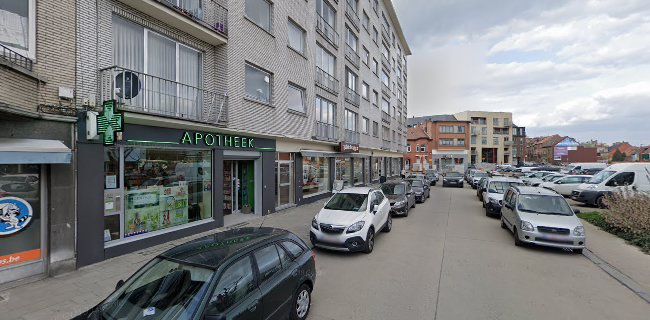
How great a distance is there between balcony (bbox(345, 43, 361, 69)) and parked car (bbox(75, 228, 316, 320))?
60.6 ft

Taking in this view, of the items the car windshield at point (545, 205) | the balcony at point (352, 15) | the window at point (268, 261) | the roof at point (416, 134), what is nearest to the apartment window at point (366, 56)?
the balcony at point (352, 15)

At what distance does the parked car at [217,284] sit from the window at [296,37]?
1168cm

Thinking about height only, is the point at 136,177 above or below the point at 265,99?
below

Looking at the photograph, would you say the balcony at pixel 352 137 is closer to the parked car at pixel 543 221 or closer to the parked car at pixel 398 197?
the parked car at pixel 398 197

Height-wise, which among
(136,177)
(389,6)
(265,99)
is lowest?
(136,177)

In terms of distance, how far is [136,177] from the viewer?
23.3ft

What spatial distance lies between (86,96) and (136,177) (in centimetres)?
215

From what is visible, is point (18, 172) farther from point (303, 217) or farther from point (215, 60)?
point (303, 217)

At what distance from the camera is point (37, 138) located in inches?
204

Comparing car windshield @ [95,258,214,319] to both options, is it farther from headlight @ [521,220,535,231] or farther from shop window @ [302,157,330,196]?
shop window @ [302,157,330,196]

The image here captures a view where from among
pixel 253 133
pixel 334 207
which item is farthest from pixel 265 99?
pixel 334 207

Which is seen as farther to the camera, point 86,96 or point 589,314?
point 86,96

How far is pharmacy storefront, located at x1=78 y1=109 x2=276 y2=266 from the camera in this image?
5918 millimetres

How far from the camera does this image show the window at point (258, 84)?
10688 mm
